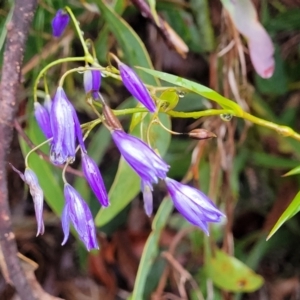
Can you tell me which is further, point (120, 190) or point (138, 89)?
point (120, 190)

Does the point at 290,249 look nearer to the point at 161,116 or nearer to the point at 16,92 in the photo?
the point at 161,116

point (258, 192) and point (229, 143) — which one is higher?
point (229, 143)

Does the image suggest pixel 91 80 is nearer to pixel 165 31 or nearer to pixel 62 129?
pixel 62 129

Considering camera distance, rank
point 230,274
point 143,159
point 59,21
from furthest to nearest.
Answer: point 230,274 → point 59,21 → point 143,159

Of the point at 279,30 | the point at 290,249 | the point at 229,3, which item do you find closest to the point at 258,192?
the point at 290,249

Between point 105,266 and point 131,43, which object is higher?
point 131,43

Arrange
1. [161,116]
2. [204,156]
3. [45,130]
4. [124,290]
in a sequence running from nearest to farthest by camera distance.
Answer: [45,130]
[161,116]
[204,156]
[124,290]

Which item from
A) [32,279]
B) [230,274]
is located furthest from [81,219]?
[230,274]

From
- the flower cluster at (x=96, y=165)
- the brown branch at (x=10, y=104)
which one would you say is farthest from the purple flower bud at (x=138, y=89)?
the brown branch at (x=10, y=104)
